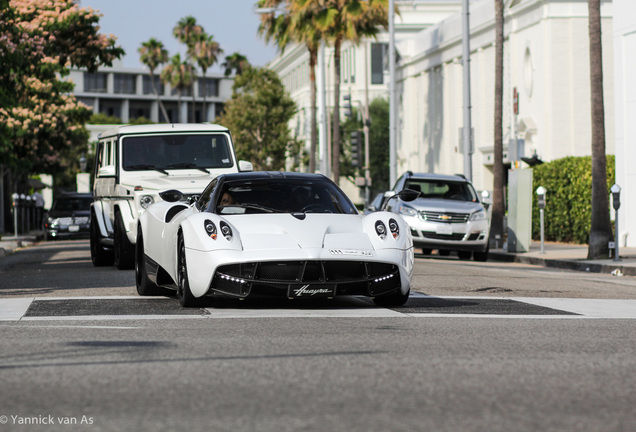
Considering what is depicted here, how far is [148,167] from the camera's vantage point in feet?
60.4

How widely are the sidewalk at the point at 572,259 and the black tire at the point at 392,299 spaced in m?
10.1

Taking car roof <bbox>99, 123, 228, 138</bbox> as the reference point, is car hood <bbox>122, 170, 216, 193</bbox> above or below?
below

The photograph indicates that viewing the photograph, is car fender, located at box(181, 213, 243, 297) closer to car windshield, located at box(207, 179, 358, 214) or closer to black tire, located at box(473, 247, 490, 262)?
car windshield, located at box(207, 179, 358, 214)

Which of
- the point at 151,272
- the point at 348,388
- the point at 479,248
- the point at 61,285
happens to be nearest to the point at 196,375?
the point at 348,388

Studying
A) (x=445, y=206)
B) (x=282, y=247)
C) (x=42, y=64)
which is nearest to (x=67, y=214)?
(x=42, y=64)

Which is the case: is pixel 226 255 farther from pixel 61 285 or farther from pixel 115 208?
pixel 115 208

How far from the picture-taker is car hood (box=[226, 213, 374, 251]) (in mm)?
10211

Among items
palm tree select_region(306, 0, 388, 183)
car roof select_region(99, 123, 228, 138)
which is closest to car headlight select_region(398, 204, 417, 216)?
car roof select_region(99, 123, 228, 138)

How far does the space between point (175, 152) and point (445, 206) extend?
8.08m

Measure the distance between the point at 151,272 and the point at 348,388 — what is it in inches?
256

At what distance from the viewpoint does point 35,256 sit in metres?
25.8

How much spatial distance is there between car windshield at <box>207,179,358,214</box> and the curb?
32.5ft

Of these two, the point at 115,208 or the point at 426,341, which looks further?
the point at 115,208

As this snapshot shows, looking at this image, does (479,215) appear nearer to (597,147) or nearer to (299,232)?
(597,147)
